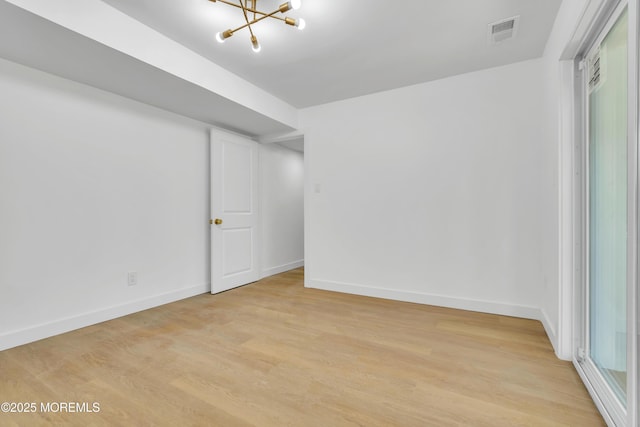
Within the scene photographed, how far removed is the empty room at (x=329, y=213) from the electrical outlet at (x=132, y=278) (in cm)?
2

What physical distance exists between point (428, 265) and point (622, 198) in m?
1.93

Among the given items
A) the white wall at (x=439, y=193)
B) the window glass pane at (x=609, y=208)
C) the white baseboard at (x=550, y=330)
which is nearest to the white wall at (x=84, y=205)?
the white wall at (x=439, y=193)

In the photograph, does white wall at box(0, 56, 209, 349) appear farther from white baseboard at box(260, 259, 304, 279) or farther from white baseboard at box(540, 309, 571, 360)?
white baseboard at box(540, 309, 571, 360)

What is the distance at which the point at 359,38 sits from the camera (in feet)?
7.75

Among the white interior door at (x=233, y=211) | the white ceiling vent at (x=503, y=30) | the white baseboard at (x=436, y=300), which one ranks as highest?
the white ceiling vent at (x=503, y=30)

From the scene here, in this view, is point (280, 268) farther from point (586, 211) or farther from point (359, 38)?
point (586, 211)

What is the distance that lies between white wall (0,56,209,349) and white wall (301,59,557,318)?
172 cm

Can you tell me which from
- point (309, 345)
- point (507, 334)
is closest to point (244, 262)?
point (309, 345)

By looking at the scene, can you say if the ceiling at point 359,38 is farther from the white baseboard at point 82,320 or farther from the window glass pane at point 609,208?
the white baseboard at point 82,320

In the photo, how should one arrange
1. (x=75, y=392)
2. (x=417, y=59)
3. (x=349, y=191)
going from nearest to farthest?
1. (x=75, y=392)
2. (x=417, y=59)
3. (x=349, y=191)

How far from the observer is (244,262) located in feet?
13.2

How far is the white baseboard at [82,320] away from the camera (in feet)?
7.07

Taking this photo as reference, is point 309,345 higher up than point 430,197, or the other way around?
point 430,197

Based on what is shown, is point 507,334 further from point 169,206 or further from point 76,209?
point 76,209
